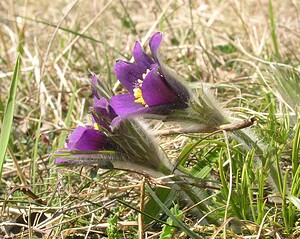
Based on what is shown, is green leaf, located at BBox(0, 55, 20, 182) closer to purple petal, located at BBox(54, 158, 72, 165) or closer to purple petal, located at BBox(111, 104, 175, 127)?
purple petal, located at BBox(54, 158, 72, 165)

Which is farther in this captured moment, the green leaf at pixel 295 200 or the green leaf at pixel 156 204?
the green leaf at pixel 156 204

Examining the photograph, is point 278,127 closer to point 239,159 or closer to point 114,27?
point 239,159

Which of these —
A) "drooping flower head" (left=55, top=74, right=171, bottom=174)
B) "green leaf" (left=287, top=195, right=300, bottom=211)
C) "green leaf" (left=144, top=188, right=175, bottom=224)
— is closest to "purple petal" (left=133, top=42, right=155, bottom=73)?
"drooping flower head" (left=55, top=74, right=171, bottom=174)

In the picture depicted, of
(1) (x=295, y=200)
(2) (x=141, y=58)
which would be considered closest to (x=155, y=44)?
(2) (x=141, y=58)

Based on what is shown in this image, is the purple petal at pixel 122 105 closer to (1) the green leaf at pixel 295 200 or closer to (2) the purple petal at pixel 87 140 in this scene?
(2) the purple petal at pixel 87 140

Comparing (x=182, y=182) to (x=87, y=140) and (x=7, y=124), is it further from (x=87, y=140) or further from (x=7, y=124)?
(x=7, y=124)

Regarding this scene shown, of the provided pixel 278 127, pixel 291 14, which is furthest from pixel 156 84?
pixel 291 14

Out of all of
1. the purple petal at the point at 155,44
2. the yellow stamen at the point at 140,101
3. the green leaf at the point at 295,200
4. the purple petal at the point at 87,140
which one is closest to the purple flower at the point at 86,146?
the purple petal at the point at 87,140
